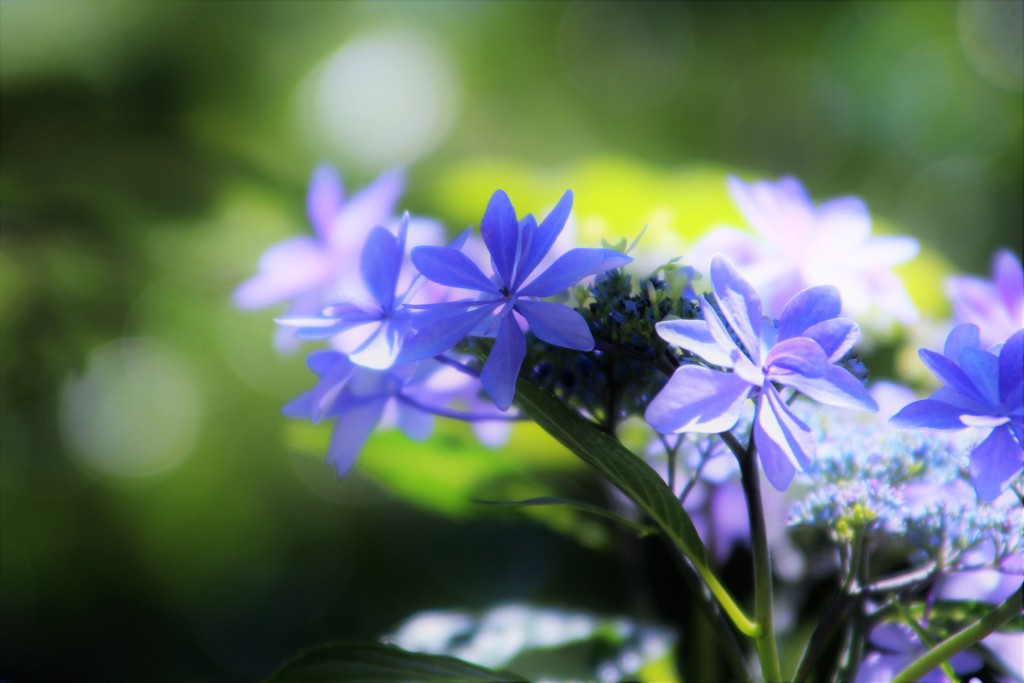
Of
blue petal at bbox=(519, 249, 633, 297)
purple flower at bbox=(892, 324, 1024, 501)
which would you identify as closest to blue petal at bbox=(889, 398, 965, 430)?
purple flower at bbox=(892, 324, 1024, 501)

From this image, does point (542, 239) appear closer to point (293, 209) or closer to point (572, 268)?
point (572, 268)

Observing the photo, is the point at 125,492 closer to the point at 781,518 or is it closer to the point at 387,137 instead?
the point at 781,518

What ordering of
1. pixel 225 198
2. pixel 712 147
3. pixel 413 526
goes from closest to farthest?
1. pixel 413 526
2. pixel 225 198
3. pixel 712 147

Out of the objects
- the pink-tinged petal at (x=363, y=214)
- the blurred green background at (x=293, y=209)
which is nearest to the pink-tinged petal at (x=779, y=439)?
the blurred green background at (x=293, y=209)

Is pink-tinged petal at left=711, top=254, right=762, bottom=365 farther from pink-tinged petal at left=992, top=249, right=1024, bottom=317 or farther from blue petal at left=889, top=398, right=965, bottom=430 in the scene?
pink-tinged petal at left=992, top=249, right=1024, bottom=317

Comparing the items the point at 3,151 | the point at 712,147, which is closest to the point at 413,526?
the point at 3,151

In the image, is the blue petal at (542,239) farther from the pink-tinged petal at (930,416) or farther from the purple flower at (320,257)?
the purple flower at (320,257)
